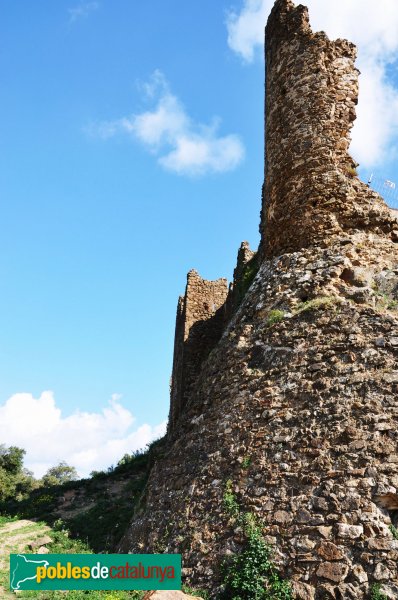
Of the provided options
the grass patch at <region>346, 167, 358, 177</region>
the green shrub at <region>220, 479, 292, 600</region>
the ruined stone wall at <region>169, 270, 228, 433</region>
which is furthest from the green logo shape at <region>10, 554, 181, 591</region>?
the ruined stone wall at <region>169, 270, 228, 433</region>

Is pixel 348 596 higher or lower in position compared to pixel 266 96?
lower

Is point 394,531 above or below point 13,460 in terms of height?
below

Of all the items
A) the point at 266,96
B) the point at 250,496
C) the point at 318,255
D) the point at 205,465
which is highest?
the point at 266,96

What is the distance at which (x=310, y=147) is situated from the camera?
9.95 m

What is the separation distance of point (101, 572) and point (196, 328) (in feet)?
38.3

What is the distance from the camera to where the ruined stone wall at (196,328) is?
17.7m

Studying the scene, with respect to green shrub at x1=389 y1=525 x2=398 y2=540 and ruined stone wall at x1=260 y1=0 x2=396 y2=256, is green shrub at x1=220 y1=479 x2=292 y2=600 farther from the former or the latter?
ruined stone wall at x1=260 y1=0 x2=396 y2=256

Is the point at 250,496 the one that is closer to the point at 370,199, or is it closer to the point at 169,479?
the point at 169,479

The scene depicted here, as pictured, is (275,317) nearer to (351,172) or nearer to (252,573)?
(351,172)

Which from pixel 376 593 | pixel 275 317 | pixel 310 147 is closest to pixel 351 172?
pixel 310 147

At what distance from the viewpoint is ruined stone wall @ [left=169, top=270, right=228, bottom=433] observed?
17656 mm

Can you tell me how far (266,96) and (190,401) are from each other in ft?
23.1

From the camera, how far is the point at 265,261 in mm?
10164

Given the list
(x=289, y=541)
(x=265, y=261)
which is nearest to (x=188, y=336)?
(x=265, y=261)
